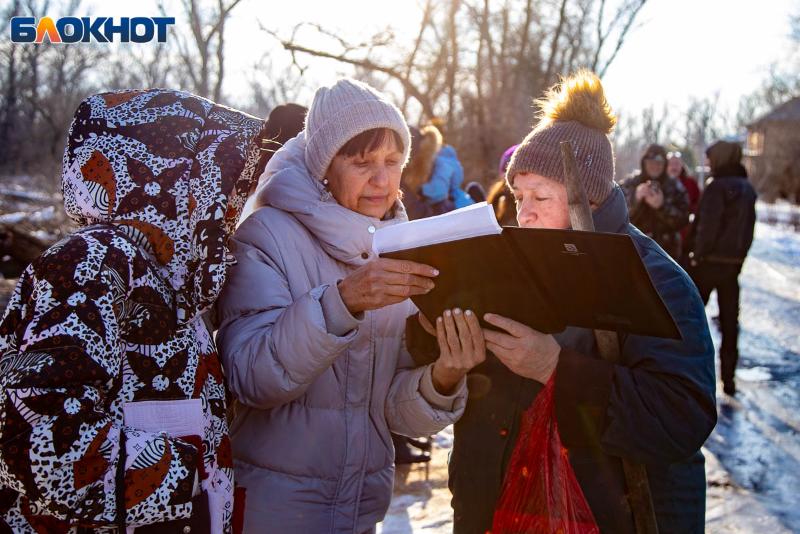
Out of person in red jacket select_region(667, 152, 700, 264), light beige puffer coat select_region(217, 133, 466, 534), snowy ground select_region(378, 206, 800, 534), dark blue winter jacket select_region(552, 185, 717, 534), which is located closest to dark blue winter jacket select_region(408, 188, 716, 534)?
dark blue winter jacket select_region(552, 185, 717, 534)

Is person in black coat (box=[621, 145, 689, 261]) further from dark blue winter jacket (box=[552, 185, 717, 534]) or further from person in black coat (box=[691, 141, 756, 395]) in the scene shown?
dark blue winter jacket (box=[552, 185, 717, 534])

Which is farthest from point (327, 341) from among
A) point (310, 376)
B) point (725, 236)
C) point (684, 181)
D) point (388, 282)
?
point (684, 181)

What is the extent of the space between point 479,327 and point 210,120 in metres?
0.83

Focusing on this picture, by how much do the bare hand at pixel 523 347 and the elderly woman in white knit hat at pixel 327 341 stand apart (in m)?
0.04

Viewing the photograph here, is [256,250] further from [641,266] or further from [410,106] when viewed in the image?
[410,106]

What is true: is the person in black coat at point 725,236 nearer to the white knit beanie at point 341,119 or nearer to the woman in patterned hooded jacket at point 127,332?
the white knit beanie at point 341,119

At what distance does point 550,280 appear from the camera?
1.82 m

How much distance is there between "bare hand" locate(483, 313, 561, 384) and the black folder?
3 centimetres

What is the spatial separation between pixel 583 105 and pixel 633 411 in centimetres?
88

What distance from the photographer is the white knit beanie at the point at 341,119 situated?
2.28 metres

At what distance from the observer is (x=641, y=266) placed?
5.53 ft

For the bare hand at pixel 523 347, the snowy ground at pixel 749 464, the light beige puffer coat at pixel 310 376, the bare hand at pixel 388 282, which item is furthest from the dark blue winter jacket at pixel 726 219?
the bare hand at pixel 388 282

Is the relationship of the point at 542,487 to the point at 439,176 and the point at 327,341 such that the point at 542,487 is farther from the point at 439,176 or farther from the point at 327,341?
the point at 439,176

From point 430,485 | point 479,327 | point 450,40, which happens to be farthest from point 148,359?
point 450,40
